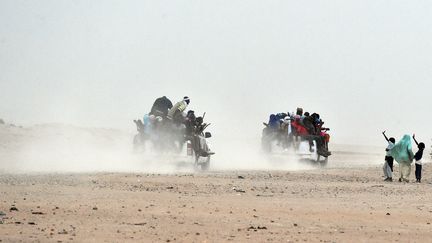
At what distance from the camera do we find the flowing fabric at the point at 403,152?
30781 mm

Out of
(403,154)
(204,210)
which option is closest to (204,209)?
(204,210)

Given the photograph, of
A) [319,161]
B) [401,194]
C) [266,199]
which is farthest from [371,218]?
[319,161]

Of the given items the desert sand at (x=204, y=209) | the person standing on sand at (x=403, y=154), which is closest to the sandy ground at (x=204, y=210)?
the desert sand at (x=204, y=209)

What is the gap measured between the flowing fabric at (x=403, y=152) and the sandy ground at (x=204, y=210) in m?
3.66

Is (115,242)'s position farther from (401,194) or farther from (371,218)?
(401,194)

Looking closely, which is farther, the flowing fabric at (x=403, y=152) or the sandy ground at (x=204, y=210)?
the flowing fabric at (x=403, y=152)

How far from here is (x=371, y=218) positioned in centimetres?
1767

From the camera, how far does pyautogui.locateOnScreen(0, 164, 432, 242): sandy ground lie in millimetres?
14742

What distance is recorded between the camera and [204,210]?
18.0m

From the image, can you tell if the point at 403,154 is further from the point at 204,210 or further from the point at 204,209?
the point at 204,210

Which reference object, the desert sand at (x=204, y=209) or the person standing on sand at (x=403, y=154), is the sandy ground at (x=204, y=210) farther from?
the person standing on sand at (x=403, y=154)

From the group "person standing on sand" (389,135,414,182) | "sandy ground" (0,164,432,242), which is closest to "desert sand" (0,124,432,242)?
"sandy ground" (0,164,432,242)

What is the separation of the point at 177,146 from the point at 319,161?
8.32 metres

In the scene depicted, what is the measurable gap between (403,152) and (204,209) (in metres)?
14.1
